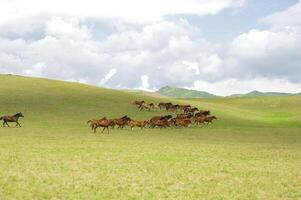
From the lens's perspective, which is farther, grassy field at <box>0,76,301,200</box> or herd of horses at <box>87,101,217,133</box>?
herd of horses at <box>87,101,217,133</box>

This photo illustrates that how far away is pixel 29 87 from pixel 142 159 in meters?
62.2

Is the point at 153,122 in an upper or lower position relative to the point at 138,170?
upper

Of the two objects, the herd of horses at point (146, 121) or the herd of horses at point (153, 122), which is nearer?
the herd of horses at point (153, 122)

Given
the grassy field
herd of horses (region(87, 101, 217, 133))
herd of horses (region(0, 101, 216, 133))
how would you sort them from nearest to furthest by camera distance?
the grassy field < herd of horses (region(87, 101, 217, 133)) < herd of horses (region(0, 101, 216, 133))

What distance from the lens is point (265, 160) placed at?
84.8ft

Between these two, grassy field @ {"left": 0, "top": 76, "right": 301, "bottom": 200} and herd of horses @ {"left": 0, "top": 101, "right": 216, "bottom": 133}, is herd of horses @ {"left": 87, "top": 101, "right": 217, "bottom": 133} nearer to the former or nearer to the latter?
herd of horses @ {"left": 0, "top": 101, "right": 216, "bottom": 133}

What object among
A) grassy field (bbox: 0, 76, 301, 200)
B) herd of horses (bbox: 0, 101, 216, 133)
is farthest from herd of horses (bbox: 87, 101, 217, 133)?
grassy field (bbox: 0, 76, 301, 200)

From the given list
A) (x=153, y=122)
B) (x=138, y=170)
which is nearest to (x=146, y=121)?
(x=153, y=122)

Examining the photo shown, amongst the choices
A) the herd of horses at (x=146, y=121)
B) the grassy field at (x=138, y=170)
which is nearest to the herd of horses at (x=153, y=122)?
the herd of horses at (x=146, y=121)

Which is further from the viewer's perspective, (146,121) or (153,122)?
(153,122)

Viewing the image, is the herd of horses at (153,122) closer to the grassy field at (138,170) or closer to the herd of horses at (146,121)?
the herd of horses at (146,121)

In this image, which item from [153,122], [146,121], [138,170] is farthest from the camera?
[153,122]

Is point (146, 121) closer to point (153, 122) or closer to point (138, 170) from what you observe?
point (153, 122)

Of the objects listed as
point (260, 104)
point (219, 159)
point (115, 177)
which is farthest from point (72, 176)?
point (260, 104)
